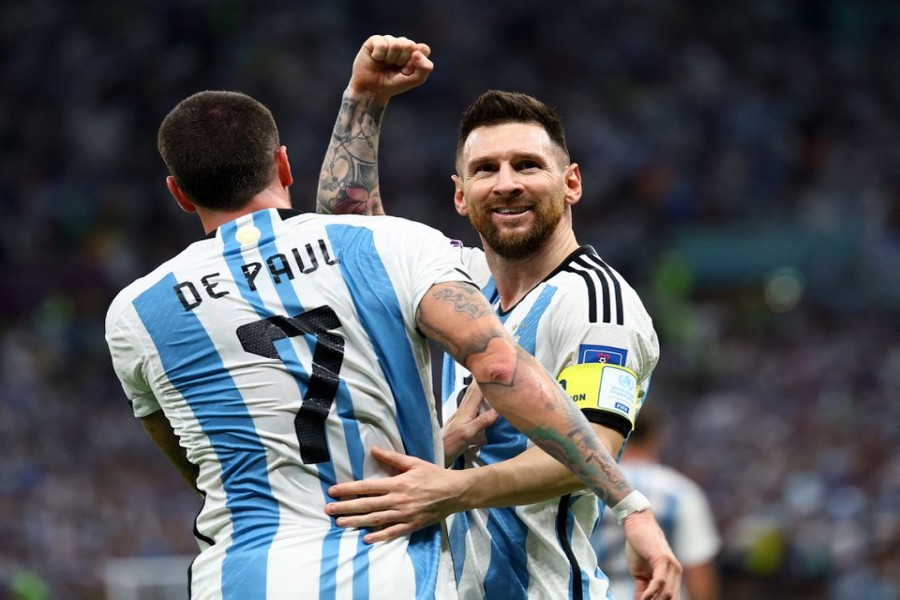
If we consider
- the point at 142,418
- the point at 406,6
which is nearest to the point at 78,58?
the point at 406,6

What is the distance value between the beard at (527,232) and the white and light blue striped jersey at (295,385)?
647 mm

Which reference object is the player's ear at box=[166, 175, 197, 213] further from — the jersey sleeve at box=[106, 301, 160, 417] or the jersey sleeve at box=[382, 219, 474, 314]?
the jersey sleeve at box=[382, 219, 474, 314]

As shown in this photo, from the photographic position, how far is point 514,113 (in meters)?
4.22

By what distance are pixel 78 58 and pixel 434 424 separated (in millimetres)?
16740

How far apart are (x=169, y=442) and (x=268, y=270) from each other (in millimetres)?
701

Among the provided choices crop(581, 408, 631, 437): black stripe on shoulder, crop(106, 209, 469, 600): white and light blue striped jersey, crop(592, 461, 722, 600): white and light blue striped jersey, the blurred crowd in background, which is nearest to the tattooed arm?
crop(106, 209, 469, 600): white and light blue striped jersey

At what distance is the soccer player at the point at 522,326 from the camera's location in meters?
3.69

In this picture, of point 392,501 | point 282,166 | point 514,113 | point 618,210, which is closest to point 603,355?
point 392,501

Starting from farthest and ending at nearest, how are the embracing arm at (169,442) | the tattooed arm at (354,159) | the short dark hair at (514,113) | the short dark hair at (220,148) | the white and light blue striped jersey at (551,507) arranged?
the tattooed arm at (354,159) → the short dark hair at (514,113) → the white and light blue striped jersey at (551,507) → the embracing arm at (169,442) → the short dark hair at (220,148)

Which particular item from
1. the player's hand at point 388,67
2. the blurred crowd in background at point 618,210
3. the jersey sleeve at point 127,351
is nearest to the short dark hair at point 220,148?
the jersey sleeve at point 127,351

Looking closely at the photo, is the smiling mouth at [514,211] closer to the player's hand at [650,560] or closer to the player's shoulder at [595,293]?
the player's shoulder at [595,293]

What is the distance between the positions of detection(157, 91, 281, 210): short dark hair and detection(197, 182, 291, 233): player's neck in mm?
15

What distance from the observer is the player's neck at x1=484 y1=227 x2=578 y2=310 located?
4.18 meters

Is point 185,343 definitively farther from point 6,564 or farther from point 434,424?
point 6,564
